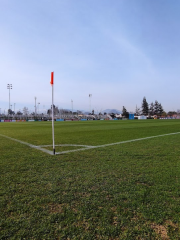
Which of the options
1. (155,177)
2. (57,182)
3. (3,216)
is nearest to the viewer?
(3,216)

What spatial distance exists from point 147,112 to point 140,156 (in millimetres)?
114880

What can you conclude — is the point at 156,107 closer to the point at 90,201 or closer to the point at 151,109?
the point at 151,109

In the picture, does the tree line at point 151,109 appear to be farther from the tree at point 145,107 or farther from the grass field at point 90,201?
the grass field at point 90,201

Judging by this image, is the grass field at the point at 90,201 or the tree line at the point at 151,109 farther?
the tree line at the point at 151,109

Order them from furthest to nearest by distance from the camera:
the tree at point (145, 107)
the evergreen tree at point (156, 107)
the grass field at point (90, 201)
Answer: the evergreen tree at point (156, 107), the tree at point (145, 107), the grass field at point (90, 201)

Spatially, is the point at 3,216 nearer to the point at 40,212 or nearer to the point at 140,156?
the point at 40,212

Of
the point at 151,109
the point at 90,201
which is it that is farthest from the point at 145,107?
the point at 90,201

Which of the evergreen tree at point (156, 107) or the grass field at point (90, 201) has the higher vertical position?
the evergreen tree at point (156, 107)

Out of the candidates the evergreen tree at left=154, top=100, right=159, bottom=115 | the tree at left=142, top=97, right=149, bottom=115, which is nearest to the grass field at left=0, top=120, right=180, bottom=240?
the tree at left=142, top=97, right=149, bottom=115

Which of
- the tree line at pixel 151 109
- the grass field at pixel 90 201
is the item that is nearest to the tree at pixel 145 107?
the tree line at pixel 151 109

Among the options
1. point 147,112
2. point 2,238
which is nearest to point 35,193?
point 2,238

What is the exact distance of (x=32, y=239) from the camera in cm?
198

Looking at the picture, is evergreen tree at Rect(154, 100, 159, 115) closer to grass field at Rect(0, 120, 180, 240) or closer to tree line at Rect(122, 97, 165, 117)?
tree line at Rect(122, 97, 165, 117)

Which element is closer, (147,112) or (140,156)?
(140,156)
